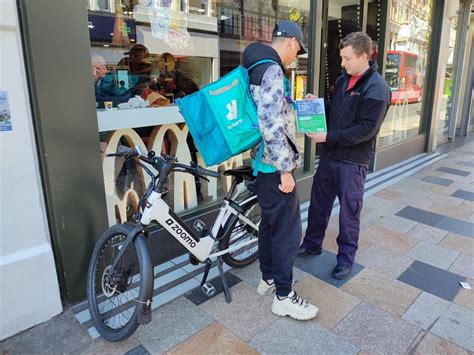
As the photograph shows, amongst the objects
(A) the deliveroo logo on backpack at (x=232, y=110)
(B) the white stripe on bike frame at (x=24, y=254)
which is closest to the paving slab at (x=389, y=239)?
(A) the deliveroo logo on backpack at (x=232, y=110)

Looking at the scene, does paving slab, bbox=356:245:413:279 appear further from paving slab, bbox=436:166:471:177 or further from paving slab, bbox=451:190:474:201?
paving slab, bbox=436:166:471:177

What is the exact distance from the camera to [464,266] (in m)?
3.05

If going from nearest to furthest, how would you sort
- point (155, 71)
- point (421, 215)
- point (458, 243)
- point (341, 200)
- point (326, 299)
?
point (326, 299) → point (341, 200) → point (155, 71) → point (458, 243) → point (421, 215)

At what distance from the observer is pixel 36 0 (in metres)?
→ 1.99

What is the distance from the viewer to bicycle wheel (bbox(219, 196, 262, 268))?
2.70 metres

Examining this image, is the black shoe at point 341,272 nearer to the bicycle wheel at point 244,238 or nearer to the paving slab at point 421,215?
the bicycle wheel at point 244,238

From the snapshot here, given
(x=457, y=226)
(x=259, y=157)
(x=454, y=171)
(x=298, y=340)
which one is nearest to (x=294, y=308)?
(x=298, y=340)

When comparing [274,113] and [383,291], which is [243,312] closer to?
[383,291]

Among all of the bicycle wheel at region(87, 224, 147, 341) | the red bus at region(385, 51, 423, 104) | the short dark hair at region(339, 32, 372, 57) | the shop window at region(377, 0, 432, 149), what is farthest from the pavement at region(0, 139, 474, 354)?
the red bus at region(385, 51, 423, 104)

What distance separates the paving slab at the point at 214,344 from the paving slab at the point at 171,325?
Result: 5cm

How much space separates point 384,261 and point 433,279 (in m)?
0.39

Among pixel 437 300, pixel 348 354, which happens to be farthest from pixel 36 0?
pixel 437 300

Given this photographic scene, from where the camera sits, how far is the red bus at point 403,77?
19.3 ft

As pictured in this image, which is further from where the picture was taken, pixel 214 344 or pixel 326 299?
pixel 326 299
